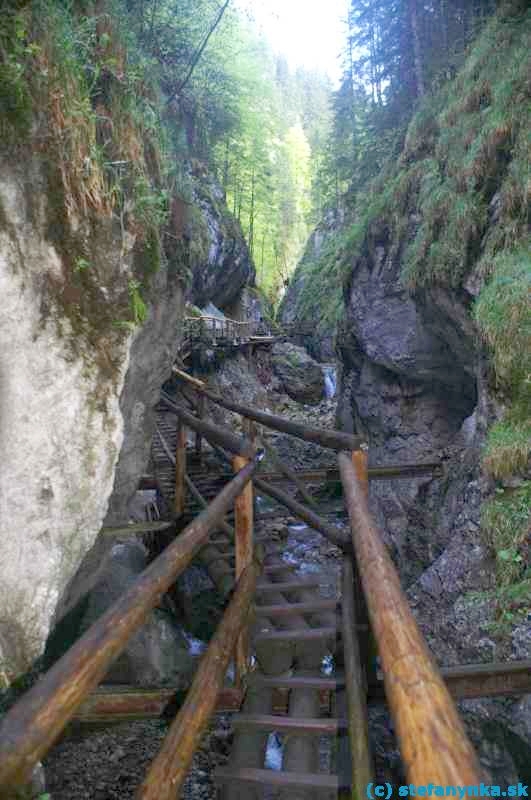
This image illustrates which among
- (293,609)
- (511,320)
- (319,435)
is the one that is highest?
(511,320)

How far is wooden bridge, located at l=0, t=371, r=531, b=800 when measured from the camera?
916mm

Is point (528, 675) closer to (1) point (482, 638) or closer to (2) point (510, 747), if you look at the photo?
(2) point (510, 747)

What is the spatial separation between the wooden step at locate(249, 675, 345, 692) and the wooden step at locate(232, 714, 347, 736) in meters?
0.22

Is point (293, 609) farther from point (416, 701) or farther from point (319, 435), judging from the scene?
point (416, 701)

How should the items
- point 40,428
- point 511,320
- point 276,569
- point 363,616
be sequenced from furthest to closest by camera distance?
1. point 511,320
2. point 276,569
3. point 363,616
4. point 40,428

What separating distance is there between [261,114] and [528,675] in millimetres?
37947

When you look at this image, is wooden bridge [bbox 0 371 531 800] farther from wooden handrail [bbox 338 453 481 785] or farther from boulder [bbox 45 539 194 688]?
boulder [bbox 45 539 194 688]

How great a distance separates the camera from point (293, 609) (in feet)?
12.2

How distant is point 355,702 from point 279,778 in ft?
2.39

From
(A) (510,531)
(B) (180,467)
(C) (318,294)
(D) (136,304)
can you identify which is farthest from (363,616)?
(C) (318,294)

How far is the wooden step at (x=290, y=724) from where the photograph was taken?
265 centimetres

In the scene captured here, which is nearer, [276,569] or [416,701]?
[416,701]

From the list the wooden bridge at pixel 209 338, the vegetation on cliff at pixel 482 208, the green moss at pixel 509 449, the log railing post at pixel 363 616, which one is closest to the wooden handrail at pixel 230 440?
the log railing post at pixel 363 616

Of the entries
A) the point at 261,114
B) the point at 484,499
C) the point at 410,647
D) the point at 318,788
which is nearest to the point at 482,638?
the point at 484,499
